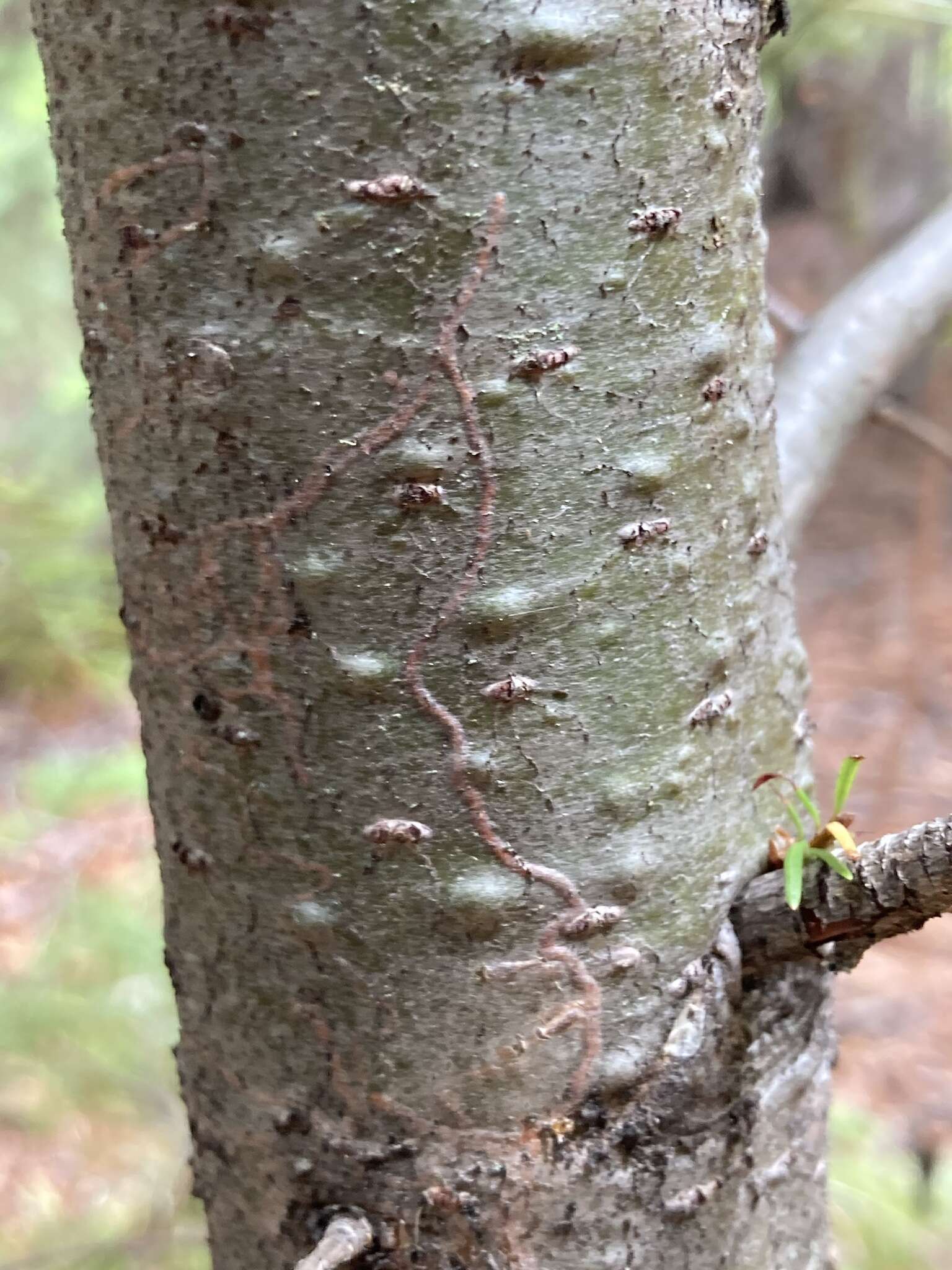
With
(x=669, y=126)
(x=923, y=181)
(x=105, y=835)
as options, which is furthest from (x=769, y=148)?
(x=669, y=126)

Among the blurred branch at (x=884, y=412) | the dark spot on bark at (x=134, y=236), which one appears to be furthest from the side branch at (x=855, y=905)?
the blurred branch at (x=884, y=412)

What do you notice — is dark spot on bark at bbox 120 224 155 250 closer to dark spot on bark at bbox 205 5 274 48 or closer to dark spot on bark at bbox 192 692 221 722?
dark spot on bark at bbox 205 5 274 48

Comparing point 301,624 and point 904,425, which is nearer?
point 301,624

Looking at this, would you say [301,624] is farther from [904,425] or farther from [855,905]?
[904,425]

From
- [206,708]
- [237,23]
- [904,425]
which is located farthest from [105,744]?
[237,23]

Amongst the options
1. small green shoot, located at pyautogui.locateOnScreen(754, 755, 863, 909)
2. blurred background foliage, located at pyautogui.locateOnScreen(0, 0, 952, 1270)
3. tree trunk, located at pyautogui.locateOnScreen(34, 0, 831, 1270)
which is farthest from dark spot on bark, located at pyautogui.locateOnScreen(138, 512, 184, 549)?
blurred background foliage, located at pyautogui.locateOnScreen(0, 0, 952, 1270)

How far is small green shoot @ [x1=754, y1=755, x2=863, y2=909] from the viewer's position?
0.43 metres

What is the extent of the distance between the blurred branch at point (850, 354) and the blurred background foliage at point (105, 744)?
0.32 metres

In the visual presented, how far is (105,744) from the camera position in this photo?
3.74 meters

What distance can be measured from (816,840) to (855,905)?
0.03m

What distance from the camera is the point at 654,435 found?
399mm

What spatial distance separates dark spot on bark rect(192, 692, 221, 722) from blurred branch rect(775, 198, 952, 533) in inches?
20.7

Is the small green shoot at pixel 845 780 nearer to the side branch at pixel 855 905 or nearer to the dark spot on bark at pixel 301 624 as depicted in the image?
the side branch at pixel 855 905

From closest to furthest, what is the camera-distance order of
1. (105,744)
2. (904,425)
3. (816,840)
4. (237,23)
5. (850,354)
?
(237,23) < (816,840) < (850,354) < (904,425) < (105,744)
